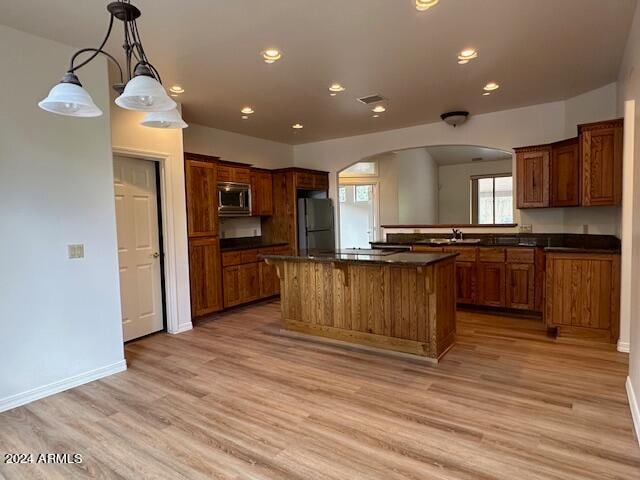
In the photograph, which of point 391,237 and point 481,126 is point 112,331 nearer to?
point 391,237

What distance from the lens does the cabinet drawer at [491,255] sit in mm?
4840

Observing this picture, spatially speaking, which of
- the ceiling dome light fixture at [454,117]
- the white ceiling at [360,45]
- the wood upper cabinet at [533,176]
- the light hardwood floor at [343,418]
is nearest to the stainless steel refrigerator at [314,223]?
the white ceiling at [360,45]

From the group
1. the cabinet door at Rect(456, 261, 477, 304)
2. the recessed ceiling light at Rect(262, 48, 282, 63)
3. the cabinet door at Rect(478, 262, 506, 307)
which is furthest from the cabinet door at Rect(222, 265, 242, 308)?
the cabinet door at Rect(478, 262, 506, 307)

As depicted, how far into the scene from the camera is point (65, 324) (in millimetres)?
3057

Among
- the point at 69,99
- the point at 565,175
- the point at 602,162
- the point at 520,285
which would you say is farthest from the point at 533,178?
the point at 69,99

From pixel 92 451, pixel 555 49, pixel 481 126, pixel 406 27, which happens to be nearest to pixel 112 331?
pixel 92 451

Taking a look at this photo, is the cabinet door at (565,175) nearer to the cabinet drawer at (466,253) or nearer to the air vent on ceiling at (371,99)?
the cabinet drawer at (466,253)

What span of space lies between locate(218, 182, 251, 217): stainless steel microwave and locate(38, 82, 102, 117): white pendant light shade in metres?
3.60

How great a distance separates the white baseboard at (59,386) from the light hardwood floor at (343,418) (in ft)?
0.27

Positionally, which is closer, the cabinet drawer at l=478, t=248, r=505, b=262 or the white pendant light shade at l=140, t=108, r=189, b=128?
the white pendant light shade at l=140, t=108, r=189, b=128

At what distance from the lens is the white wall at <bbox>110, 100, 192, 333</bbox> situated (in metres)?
4.31

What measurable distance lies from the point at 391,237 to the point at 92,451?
192 inches

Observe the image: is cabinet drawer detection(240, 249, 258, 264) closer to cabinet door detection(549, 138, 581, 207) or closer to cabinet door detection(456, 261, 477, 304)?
cabinet door detection(456, 261, 477, 304)

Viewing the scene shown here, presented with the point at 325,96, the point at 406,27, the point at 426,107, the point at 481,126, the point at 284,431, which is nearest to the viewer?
the point at 284,431
